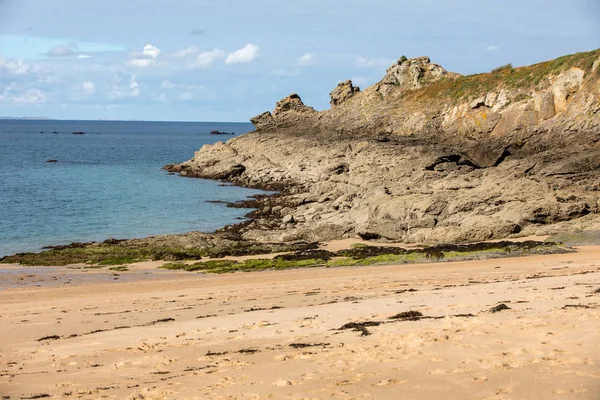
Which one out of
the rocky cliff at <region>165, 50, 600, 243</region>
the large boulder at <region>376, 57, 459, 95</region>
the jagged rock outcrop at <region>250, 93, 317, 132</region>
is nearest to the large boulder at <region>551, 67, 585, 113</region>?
the rocky cliff at <region>165, 50, 600, 243</region>

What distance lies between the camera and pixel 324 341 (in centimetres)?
1277

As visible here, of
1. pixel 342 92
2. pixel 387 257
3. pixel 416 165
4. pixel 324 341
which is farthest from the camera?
pixel 342 92

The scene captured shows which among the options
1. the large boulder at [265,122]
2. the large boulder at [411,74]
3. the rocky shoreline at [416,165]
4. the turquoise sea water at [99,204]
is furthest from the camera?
Result: the large boulder at [265,122]

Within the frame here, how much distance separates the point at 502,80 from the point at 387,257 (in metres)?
35.7

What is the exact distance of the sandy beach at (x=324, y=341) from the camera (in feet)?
32.1

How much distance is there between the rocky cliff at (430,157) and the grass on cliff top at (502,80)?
17cm

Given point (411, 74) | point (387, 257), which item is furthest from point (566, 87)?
point (411, 74)

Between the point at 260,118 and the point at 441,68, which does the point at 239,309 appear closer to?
the point at 441,68

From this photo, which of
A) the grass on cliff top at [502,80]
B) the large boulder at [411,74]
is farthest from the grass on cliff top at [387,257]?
the large boulder at [411,74]

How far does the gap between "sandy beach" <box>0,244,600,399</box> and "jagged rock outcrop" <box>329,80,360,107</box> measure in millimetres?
56014

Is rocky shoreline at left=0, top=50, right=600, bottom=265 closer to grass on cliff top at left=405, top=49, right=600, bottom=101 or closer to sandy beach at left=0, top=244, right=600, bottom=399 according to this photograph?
grass on cliff top at left=405, top=49, right=600, bottom=101

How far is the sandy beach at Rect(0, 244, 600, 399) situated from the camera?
9.80 m

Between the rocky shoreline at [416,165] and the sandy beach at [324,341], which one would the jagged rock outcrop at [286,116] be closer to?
the rocky shoreline at [416,165]

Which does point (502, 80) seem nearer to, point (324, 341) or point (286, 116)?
point (286, 116)
